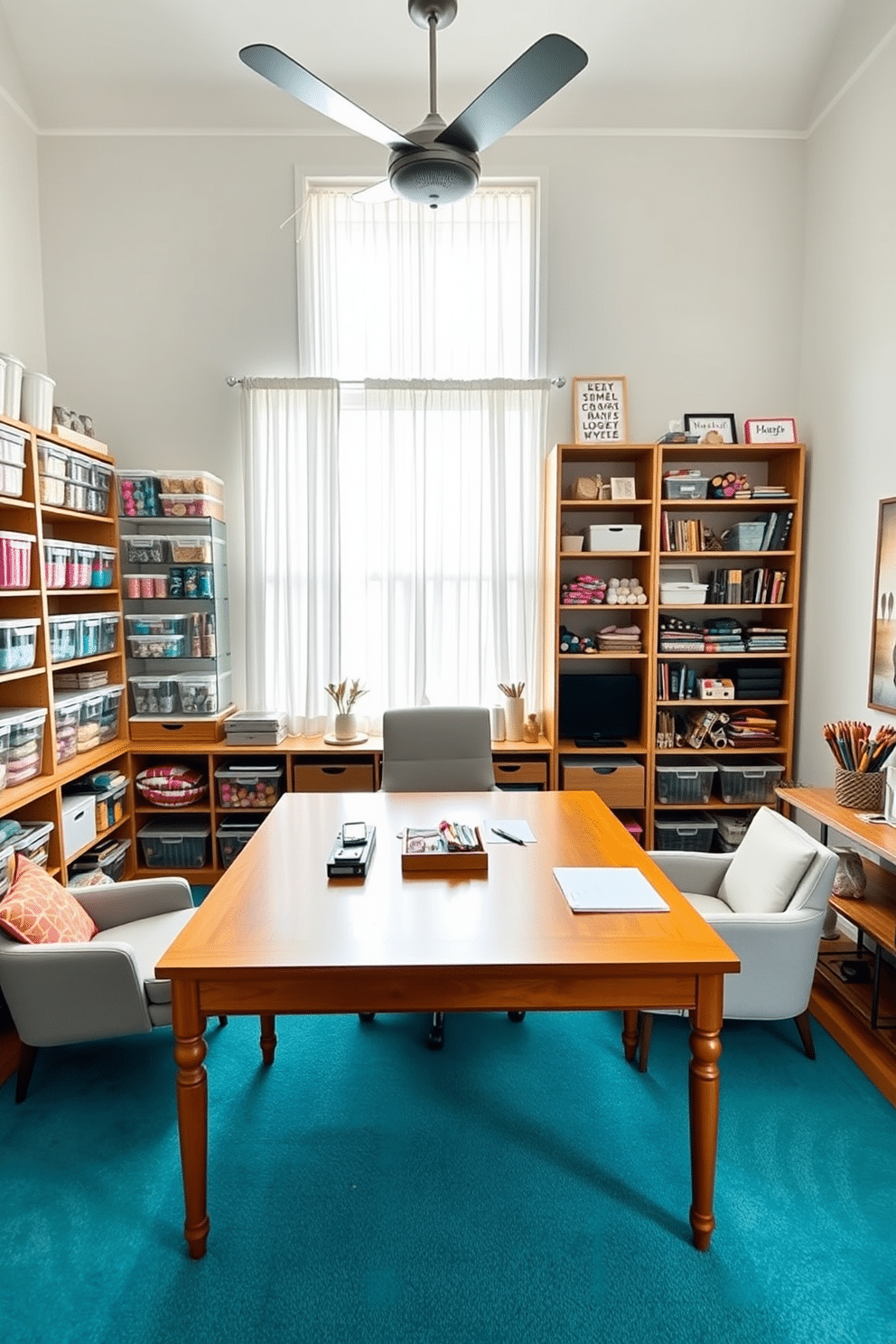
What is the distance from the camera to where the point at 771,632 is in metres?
3.77

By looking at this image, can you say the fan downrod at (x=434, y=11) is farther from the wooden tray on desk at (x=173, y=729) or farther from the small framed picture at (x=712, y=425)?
the wooden tray on desk at (x=173, y=729)

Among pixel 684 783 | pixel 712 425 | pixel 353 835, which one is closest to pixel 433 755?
pixel 353 835

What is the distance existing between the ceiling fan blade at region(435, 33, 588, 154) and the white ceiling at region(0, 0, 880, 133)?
1796 mm

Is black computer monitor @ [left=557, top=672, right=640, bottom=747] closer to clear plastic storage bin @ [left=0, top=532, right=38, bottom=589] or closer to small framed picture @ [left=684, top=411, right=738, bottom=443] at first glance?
small framed picture @ [left=684, top=411, right=738, bottom=443]

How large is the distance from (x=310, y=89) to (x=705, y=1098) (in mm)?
2629

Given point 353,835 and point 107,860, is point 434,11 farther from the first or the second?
point 107,860

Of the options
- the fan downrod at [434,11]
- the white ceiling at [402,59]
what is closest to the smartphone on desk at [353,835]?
the fan downrod at [434,11]

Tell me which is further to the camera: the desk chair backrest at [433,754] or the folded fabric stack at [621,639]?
the folded fabric stack at [621,639]

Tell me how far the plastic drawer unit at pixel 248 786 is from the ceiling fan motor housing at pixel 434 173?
2564mm

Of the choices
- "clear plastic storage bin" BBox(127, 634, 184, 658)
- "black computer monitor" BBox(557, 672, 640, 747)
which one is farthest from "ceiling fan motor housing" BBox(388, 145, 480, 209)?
"clear plastic storage bin" BBox(127, 634, 184, 658)

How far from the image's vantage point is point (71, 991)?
2.16 metres

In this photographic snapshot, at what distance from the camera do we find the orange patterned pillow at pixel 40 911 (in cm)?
218

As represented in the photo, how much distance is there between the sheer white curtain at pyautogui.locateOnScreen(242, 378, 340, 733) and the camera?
386 cm

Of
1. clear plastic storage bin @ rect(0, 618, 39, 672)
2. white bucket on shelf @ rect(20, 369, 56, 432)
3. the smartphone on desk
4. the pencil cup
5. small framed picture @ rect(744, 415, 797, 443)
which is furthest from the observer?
the pencil cup
